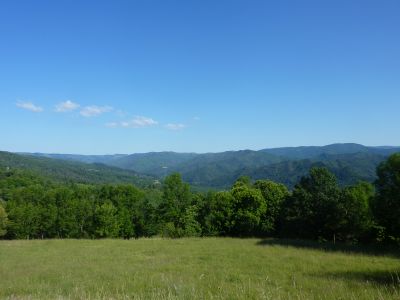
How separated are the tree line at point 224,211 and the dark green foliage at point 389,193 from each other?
8 centimetres

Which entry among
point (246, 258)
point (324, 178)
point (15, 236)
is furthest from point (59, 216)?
point (246, 258)

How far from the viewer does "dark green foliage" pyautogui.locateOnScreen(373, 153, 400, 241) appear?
1234 inches

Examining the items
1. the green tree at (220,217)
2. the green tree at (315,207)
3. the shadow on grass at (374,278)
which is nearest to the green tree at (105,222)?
the green tree at (220,217)

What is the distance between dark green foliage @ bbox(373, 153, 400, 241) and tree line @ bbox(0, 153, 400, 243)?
0.08 m

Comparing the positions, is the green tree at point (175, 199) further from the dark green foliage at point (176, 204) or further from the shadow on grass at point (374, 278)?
the shadow on grass at point (374, 278)

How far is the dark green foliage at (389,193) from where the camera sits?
31352mm

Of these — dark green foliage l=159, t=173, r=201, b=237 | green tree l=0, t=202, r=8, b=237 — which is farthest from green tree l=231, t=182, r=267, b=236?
green tree l=0, t=202, r=8, b=237

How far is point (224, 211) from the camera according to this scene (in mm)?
52469

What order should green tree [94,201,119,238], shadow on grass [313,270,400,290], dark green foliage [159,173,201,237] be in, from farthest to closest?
green tree [94,201,119,238] < dark green foliage [159,173,201,237] < shadow on grass [313,270,400,290]

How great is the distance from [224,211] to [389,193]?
24823 millimetres

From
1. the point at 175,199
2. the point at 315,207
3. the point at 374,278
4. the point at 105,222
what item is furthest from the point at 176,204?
the point at 374,278

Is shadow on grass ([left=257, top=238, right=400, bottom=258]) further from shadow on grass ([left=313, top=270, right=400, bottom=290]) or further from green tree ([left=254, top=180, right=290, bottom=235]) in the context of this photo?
green tree ([left=254, top=180, right=290, bottom=235])

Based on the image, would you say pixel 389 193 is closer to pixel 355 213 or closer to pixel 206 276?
pixel 355 213

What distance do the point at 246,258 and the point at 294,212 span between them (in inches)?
994
